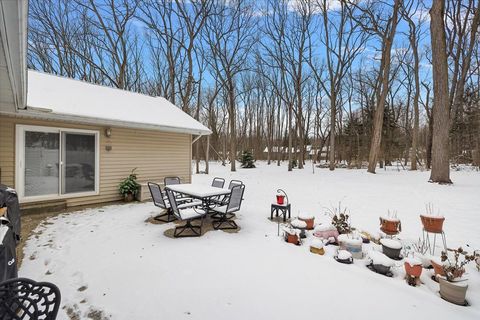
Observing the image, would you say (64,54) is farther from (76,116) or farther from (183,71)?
(76,116)

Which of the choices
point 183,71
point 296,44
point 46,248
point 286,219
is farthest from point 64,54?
point 286,219

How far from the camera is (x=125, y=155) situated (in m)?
7.29

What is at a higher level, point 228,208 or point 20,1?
point 20,1

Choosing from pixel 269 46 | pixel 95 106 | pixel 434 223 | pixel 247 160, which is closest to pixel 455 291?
pixel 434 223

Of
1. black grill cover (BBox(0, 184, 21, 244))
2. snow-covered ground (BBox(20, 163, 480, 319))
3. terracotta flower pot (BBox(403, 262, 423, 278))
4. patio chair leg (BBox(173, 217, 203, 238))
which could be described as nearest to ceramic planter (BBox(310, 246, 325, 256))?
snow-covered ground (BBox(20, 163, 480, 319))

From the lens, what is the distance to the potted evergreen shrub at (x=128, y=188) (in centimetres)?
705

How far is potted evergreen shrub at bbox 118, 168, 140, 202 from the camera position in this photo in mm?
7051

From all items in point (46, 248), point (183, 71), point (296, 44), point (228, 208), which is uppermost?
point (296, 44)

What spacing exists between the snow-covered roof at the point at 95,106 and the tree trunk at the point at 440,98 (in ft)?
29.4

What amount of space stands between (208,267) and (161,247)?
3.50 ft

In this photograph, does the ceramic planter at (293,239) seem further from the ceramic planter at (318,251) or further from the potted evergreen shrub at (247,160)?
the potted evergreen shrub at (247,160)

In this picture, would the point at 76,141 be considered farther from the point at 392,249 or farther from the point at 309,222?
the point at 392,249

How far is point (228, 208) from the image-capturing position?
485cm

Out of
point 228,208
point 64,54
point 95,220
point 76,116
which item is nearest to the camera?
point 228,208
